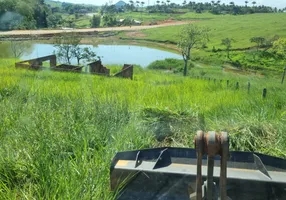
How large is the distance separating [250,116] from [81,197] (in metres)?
2.04

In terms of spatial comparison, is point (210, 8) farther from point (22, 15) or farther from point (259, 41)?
point (22, 15)

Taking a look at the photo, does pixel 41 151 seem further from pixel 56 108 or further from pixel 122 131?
pixel 56 108

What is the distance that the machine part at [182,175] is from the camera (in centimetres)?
177

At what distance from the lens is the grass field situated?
1902mm

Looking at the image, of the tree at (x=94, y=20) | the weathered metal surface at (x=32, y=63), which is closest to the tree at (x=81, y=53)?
the tree at (x=94, y=20)

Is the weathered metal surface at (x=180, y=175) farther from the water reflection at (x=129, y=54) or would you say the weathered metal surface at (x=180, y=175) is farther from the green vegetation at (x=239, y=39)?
the green vegetation at (x=239, y=39)

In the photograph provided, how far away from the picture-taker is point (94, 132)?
256 centimetres

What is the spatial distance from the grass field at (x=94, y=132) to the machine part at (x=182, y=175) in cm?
15

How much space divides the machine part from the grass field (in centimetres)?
15

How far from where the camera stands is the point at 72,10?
1669cm

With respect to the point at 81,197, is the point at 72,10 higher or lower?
higher

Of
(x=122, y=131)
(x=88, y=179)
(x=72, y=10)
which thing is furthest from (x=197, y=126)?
(x=72, y=10)

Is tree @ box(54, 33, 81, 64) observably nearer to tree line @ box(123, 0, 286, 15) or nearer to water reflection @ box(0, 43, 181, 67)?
water reflection @ box(0, 43, 181, 67)

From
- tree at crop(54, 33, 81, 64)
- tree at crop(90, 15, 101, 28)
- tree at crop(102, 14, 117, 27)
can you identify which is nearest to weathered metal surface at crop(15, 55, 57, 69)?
tree at crop(90, 15, 101, 28)
